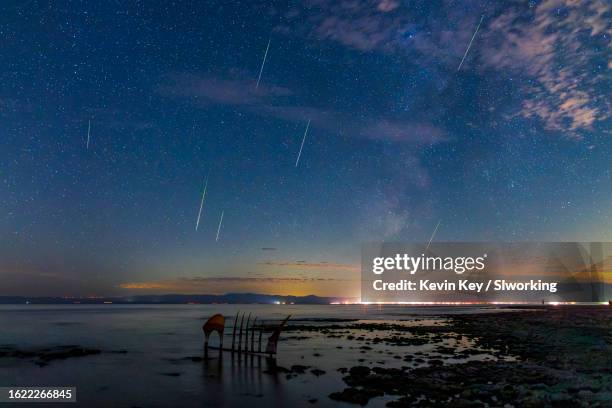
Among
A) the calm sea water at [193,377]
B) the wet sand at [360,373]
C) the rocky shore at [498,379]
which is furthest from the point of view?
the calm sea water at [193,377]

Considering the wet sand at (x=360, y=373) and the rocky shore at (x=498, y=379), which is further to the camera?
the wet sand at (x=360, y=373)

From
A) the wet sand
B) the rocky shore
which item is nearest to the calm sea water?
the wet sand

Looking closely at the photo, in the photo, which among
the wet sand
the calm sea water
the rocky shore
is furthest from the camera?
the calm sea water

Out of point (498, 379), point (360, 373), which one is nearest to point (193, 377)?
point (360, 373)

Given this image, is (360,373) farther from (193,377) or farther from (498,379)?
(193,377)

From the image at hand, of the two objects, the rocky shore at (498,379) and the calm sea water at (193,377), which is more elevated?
the rocky shore at (498,379)

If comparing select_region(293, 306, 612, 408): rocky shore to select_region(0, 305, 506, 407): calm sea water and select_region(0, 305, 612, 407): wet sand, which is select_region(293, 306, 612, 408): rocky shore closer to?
select_region(0, 305, 612, 407): wet sand

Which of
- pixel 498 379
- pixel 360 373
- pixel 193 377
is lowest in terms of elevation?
pixel 193 377

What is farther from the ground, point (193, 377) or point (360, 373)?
point (360, 373)

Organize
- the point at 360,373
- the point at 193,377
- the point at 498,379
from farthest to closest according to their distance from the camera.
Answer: the point at 193,377 < the point at 360,373 < the point at 498,379

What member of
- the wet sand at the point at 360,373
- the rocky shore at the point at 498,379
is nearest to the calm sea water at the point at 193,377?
the wet sand at the point at 360,373

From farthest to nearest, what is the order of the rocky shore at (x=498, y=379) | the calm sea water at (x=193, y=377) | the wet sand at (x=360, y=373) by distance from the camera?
the calm sea water at (x=193, y=377), the wet sand at (x=360, y=373), the rocky shore at (x=498, y=379)

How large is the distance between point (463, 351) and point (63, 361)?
1337 inches

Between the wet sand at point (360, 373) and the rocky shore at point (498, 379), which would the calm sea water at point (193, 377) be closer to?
the wet sand at point (360, 373)
